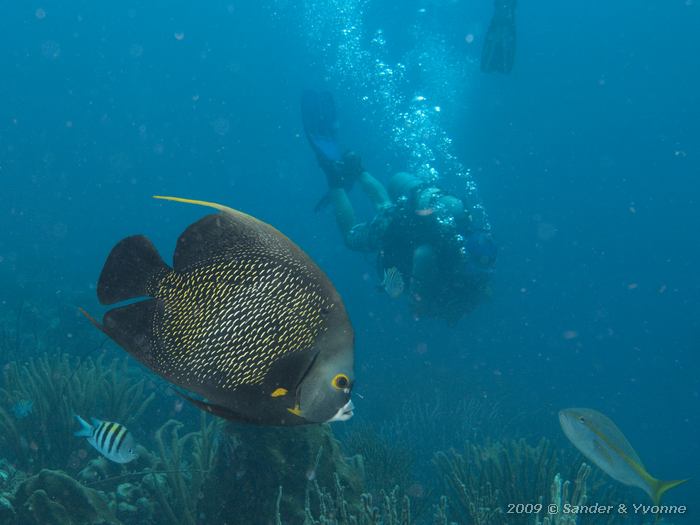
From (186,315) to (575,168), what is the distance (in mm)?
84166

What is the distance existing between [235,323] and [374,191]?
424 inches

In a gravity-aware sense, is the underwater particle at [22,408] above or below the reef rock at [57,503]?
above

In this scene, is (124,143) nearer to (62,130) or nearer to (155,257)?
(62,130)

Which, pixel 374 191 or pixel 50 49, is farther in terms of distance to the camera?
pixel 50 49

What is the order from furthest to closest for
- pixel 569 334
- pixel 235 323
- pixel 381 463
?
pixel 569 334 → pixel 381 463 → pixel 235 323

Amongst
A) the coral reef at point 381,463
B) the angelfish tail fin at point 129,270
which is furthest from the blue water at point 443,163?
the angelfish tail fin at point 129,270

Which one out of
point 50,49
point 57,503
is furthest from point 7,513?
point 50,49

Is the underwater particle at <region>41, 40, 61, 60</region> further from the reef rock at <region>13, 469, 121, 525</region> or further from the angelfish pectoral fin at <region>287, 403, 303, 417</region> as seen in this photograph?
the angelfish pectoral fin at <region>287, 403, 303, 417</region>

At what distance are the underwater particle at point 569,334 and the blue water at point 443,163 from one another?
0.30 metres

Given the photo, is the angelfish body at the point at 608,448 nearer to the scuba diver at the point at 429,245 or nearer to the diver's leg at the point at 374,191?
the scuba diver at the point at 429,245

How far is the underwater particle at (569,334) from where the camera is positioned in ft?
159

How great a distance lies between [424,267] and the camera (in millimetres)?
8836

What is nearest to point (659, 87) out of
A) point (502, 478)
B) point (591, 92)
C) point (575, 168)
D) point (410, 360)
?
point (591, 92)

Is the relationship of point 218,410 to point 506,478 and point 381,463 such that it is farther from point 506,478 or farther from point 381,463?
point 381,463
